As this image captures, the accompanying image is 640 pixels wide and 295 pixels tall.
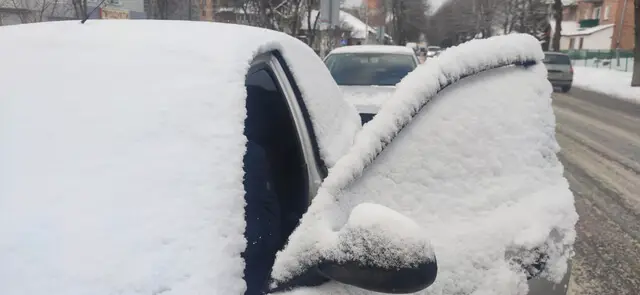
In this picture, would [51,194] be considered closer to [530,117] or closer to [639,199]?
[530,117]

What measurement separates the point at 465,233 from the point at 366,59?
6691 millimetres

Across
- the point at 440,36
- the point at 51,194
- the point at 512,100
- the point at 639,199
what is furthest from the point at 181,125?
the point at 440,36

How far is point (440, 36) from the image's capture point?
73938mm

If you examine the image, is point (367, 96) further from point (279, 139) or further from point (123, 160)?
point (123, 160)

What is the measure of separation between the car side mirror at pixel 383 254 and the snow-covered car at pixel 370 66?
18.4ft

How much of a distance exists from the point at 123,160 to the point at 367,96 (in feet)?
16.1

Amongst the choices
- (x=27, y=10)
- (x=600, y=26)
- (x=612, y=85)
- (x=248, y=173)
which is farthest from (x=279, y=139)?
(x=600, y=26)

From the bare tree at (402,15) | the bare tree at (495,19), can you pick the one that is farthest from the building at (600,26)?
the bare tree at (402,15)

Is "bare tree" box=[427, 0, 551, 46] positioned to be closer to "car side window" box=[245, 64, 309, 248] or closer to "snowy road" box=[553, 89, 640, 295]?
"snowy road" box=[553, 89, 640, 295]

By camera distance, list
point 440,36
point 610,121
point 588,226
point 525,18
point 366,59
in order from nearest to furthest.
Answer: point 588,226, point 366,59, point 610,121, point 525,18, point 440,36

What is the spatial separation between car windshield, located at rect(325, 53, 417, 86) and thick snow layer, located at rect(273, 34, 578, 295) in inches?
226

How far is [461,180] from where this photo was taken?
167 centimetres

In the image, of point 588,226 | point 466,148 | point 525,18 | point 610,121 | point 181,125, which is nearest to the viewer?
point 181,125

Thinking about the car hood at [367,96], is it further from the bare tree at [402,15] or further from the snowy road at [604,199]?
the bare tree at [402,15]
